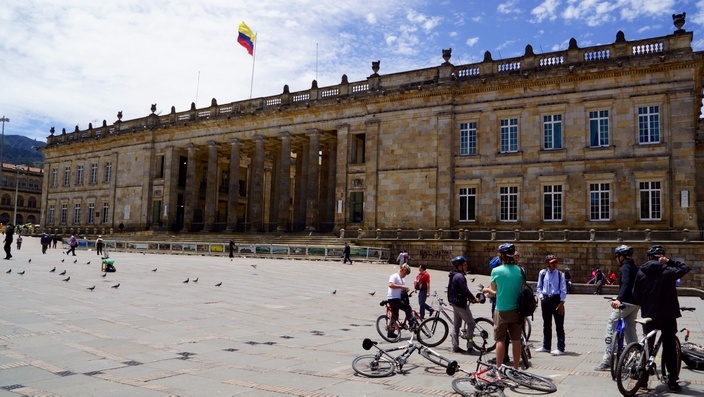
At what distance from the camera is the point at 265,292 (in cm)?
2030

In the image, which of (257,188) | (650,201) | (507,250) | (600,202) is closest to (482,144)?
(600,202)

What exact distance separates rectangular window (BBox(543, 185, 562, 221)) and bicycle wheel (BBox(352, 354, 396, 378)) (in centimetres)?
2845

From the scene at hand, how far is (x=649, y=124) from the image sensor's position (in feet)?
108

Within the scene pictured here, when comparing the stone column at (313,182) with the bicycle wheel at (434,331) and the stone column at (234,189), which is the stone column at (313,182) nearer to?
the stone column at (234,189)

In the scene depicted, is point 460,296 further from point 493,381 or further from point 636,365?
point 493,381

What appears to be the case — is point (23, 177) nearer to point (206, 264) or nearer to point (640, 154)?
point (206, 264)

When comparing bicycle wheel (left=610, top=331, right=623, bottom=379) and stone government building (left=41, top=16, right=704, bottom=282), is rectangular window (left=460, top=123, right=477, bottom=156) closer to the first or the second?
stone government building (left=41, top=16, right=704, bottom=282)

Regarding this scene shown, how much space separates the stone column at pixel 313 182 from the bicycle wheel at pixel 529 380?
3679 cm

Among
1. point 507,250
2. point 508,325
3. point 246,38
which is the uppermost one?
point 246,38

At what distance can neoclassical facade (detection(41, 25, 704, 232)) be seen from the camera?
3228cm

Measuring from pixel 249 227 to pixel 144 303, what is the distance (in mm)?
36475

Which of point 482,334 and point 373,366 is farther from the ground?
point 482,334

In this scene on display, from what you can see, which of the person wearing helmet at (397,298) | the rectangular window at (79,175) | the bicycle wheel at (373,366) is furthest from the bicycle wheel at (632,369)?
the rectangular window at (79,175)

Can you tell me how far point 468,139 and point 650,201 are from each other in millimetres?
11667
